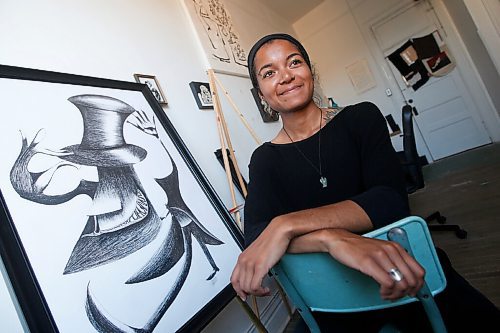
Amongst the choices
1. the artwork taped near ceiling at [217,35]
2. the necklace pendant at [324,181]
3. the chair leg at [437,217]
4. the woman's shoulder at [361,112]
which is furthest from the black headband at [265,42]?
the chair leg at [437,217]

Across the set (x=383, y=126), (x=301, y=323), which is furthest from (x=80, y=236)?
(x=383, y=126)

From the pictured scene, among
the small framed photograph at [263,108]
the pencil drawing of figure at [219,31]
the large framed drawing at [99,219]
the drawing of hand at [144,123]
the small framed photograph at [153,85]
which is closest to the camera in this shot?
the large framed drawing at [99,219]

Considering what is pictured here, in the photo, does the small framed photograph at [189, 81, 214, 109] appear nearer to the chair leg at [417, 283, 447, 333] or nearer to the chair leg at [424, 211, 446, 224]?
the chair leg at [417, 283, 447, 333]

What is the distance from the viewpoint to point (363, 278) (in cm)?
53

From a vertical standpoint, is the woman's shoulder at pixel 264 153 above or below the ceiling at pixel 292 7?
below

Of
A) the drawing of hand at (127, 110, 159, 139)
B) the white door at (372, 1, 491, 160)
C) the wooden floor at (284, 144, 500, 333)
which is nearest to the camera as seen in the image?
the drawing of hand at (127, 110, 159, 139)

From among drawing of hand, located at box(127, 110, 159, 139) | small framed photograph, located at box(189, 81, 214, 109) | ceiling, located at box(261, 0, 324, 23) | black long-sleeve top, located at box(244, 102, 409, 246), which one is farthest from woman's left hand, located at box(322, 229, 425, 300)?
ceiling, located at box(261, 0, 324, 23)

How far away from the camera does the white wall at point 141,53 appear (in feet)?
3.73

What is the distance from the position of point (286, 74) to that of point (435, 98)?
4.53m

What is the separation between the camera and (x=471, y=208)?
2447 millimetres

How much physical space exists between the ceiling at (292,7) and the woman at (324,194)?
3771 mm

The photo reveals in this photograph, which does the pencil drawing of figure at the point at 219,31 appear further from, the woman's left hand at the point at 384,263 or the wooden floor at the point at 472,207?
the wooden floor at the point at 472,207

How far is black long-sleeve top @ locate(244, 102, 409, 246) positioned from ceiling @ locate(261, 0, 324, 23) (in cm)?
390

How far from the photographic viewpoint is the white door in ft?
14.1
